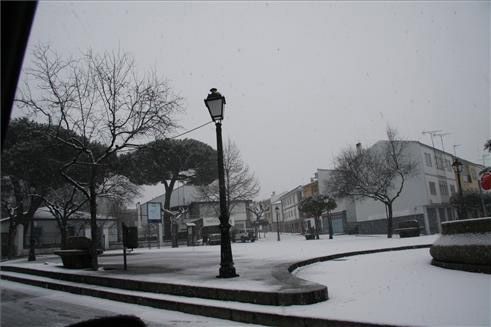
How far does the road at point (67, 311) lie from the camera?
6113mm

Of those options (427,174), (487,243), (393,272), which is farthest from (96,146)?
(427,174)

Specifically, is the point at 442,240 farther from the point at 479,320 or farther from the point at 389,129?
the point at 389,129

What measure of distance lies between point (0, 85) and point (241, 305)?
559cm

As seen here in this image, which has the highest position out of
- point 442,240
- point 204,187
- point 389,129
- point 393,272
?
point 389,129

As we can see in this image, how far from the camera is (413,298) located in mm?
5695

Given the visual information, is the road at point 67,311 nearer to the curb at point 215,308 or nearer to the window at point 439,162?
the curb at point 215,308

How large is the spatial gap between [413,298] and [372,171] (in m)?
30.8

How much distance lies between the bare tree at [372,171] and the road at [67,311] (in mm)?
26903

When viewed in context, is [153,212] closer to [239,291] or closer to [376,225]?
[376,225]

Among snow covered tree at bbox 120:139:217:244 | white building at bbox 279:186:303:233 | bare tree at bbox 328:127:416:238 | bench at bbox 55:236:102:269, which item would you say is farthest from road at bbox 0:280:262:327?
white building at bbox 279:186:303:233

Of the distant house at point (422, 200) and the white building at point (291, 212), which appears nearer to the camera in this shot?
the distant house at point (422, 200)

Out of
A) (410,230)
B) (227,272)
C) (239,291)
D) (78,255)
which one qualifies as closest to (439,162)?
(410,230)

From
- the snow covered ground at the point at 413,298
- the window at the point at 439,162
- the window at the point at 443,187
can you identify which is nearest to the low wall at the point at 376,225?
the window at the point at 443,187

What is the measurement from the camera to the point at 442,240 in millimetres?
8703
